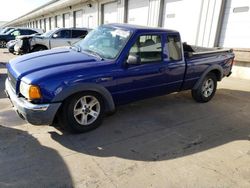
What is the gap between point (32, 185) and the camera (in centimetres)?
265

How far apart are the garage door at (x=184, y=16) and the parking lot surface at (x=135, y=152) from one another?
6814 millimetres

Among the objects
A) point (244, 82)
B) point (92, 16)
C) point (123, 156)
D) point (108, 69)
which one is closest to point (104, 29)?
point (108, 69)

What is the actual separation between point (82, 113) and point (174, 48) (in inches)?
94.3

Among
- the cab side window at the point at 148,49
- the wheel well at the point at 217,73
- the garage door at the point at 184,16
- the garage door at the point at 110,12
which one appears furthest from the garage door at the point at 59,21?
the cab side window at the point at 148,49

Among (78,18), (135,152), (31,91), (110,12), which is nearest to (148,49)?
(135,152)

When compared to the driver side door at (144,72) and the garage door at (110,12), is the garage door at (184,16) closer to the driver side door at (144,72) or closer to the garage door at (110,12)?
the garage door at (110,12)

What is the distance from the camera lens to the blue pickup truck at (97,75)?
3408mm

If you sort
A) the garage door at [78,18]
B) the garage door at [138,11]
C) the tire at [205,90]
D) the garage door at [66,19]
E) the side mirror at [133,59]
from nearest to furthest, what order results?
the side mirror at [133,59] → the tire at [205,90] → the garage door at [138,11] → the garage door at [78,18] → the garage door at [66,19]

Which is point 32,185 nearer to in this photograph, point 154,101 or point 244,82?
point 154,101

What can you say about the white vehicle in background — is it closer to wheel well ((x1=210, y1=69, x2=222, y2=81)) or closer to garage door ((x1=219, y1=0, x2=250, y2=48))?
garage door ((x1=219, y1=0, x2=250, y2=48))

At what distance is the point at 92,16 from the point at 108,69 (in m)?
17.9

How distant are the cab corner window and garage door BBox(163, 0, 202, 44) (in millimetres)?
6451

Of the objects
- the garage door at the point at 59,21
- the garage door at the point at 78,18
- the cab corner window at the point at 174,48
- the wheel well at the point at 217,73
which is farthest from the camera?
the garage door at the point at 59,21

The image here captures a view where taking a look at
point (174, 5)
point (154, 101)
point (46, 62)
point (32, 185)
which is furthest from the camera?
point (174, 5)
